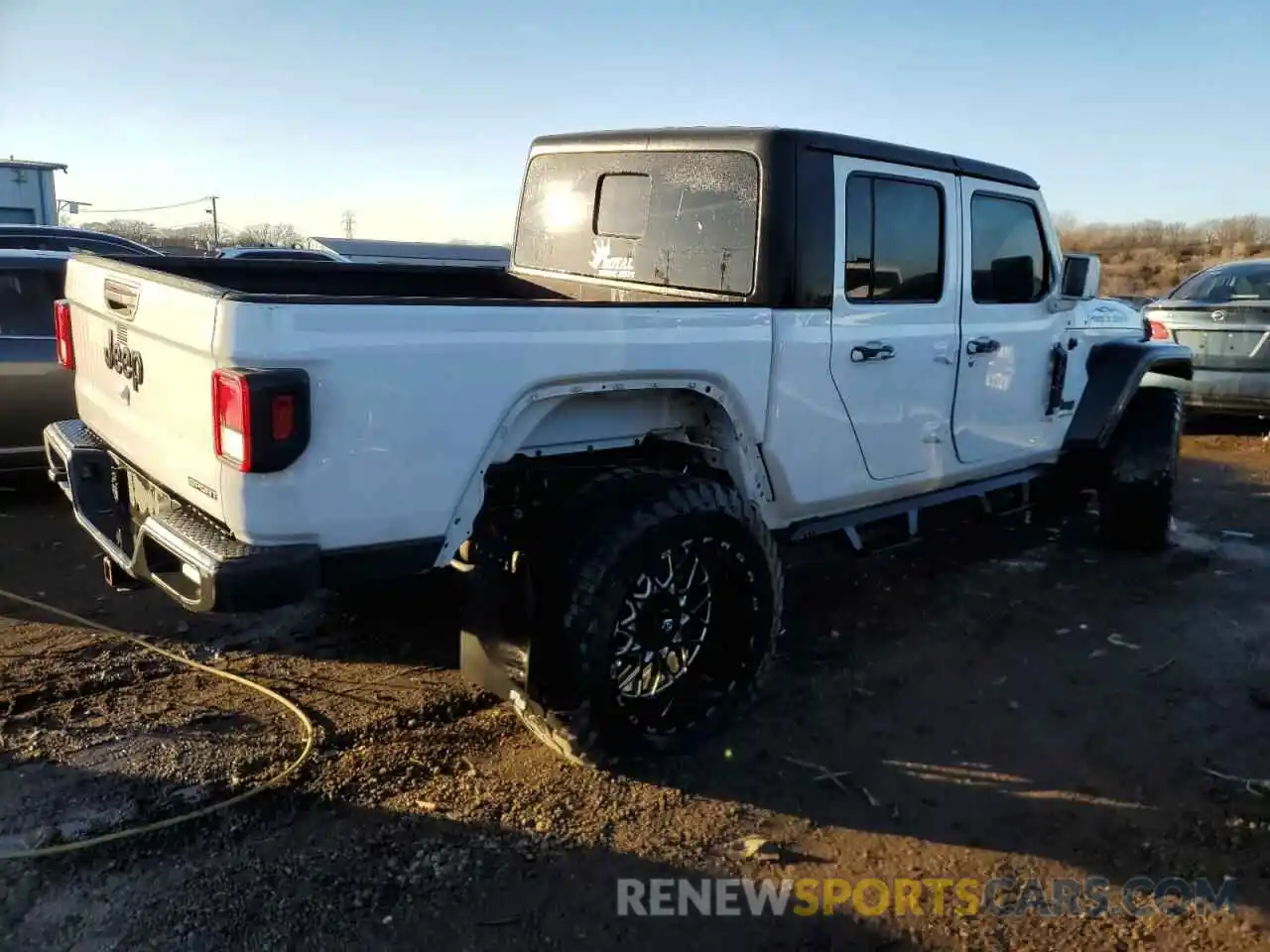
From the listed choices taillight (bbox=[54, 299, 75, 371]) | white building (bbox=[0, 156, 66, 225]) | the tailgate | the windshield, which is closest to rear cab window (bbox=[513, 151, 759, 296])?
the tailgate

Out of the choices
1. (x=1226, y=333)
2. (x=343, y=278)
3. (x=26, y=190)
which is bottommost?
(x=1226, y=333)

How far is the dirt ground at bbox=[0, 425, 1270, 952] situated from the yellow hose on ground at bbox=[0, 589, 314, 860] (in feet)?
0.12

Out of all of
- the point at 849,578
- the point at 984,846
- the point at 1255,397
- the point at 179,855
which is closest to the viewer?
the point at 179,855

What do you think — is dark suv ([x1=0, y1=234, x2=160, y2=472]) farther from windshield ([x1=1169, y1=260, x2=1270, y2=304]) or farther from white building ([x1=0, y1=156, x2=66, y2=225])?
white building ([x1=0, y1=156, x2=66, y2=225])

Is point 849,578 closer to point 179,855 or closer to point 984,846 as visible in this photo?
point 984,846

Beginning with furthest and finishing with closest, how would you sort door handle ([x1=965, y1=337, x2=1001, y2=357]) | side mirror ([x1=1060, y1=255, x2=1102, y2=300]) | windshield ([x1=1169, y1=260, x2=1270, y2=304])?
windshield ([x1=1169, y1=260, x2=1270, y2=304]) → side mirror ([x1=1060, y1=255, x2=1102, y2=300]) → door handle ([x1=965, y1=337, x2=1001, y2=357])

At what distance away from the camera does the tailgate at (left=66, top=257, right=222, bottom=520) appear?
267 centimetres

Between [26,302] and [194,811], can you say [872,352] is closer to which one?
[194,811]

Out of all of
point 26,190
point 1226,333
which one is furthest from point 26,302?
point 26,190

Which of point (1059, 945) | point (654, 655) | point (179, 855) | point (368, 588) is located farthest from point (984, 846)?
point (368, 588)

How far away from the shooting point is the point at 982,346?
4.58 meters

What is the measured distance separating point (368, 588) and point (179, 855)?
188 cm

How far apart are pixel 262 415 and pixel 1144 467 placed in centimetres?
507

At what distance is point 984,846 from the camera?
120 inches
